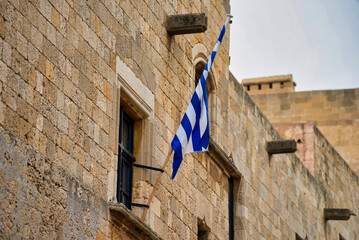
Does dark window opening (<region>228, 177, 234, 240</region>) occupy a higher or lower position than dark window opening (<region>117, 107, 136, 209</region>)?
higher

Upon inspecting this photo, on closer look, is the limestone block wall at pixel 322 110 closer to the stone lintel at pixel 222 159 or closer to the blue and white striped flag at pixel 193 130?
the stone lintel at pixel 222 159

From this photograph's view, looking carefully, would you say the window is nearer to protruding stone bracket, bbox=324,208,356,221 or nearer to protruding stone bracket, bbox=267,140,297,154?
protruding stone bracket, bbox=267,140,297,154

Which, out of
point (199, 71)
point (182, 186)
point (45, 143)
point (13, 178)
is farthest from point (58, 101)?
point (199, 71)

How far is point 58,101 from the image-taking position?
10.6 m

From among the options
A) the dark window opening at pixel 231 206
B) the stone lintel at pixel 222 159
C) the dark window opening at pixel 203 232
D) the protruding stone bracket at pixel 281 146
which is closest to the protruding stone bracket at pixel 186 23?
the stone lintel at pixel 222 159

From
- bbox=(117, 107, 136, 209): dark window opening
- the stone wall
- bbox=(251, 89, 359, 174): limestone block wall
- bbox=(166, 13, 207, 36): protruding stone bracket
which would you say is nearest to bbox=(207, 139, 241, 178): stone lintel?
the stone wall

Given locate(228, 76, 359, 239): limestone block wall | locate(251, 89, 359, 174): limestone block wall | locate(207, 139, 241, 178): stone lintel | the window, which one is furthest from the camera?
locate(251, 89, 359, 174): limestone block wall

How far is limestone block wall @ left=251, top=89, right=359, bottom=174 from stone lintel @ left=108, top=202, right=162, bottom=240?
58.3ft

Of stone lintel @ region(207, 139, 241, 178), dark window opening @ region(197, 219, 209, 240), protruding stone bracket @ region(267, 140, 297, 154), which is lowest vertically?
dark window opening @ region(197, 219, 209, 240)

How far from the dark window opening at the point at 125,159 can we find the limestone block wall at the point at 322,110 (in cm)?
1719

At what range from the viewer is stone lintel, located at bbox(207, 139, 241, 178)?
1523 cm

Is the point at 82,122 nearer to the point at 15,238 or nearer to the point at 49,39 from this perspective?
the point at 49,39

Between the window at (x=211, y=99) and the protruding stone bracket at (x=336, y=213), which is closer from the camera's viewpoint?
the window at (x=211, y=99)

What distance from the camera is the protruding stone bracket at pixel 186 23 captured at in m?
13.8
